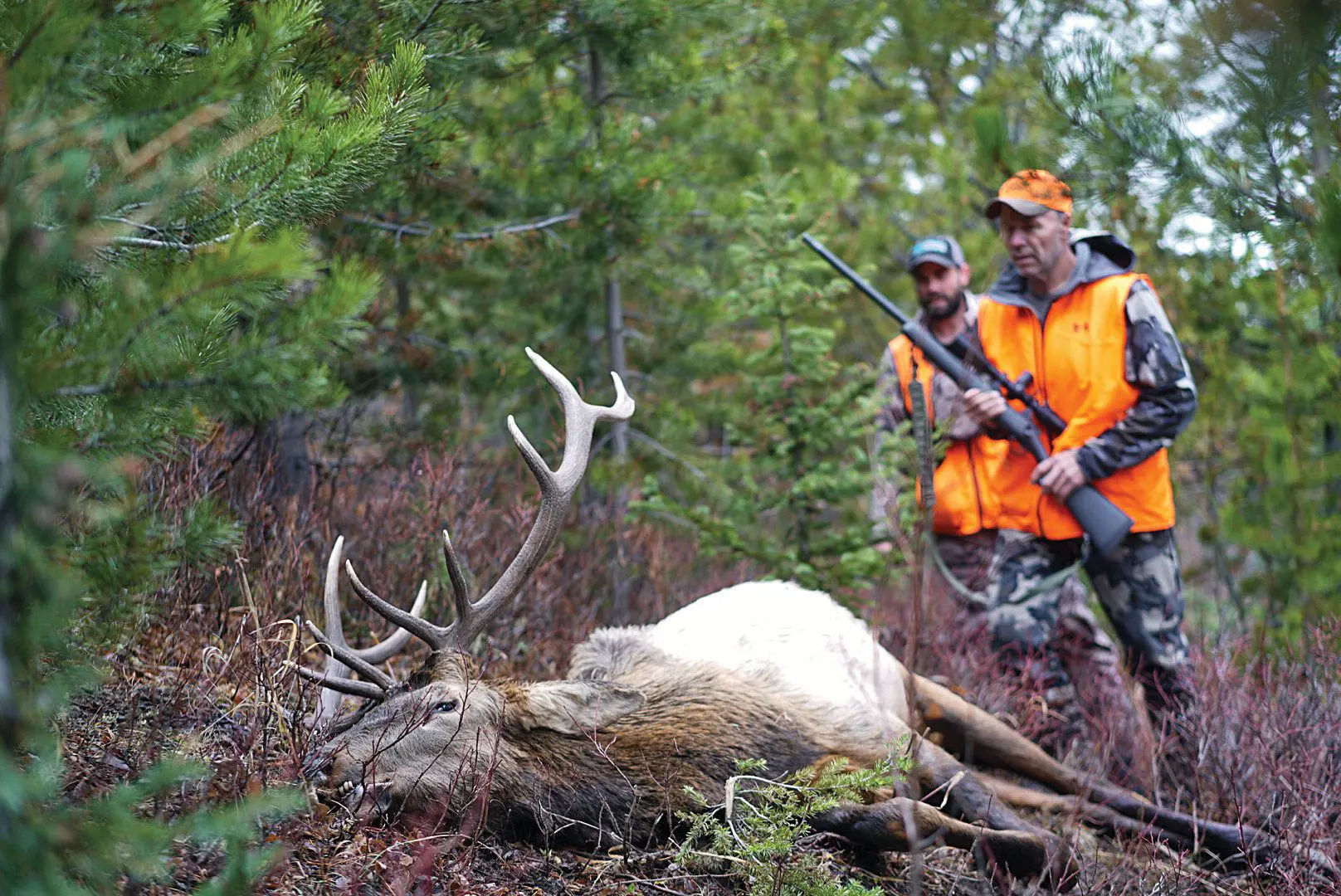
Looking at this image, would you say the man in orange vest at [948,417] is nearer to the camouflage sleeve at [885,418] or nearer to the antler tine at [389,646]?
the camouflage sleeve at [885,418]

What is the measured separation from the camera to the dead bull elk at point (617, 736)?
11.1 feet

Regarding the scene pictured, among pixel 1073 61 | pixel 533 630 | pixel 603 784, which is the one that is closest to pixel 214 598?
pixel 533 630

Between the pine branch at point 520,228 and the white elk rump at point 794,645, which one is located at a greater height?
the pine branch at point 520,228

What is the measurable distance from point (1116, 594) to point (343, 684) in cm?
392

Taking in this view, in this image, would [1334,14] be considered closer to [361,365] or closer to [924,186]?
[361,365]

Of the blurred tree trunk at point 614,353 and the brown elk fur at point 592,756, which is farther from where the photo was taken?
the blurred tree trunk at point 614,353

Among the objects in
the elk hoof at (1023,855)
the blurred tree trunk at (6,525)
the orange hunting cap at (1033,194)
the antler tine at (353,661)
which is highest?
the orange hunting cap at (1033,194)

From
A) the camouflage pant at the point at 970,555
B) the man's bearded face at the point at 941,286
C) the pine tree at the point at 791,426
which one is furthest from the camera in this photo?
the man's bearded face at the point at 941,286

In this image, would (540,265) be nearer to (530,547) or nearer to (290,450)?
(290,450)

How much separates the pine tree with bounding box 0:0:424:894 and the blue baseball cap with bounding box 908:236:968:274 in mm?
4225

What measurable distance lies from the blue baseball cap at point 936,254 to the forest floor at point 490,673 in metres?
1.95

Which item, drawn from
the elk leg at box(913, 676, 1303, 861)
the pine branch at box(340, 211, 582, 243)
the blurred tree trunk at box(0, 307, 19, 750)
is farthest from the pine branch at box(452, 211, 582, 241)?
the blurred tree trunk at box(0, 307, 19, 750)

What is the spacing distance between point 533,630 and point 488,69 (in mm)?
2792

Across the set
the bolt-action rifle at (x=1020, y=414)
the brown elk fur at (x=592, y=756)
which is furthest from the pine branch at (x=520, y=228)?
the brown elk fur at (x=592, y=756)
